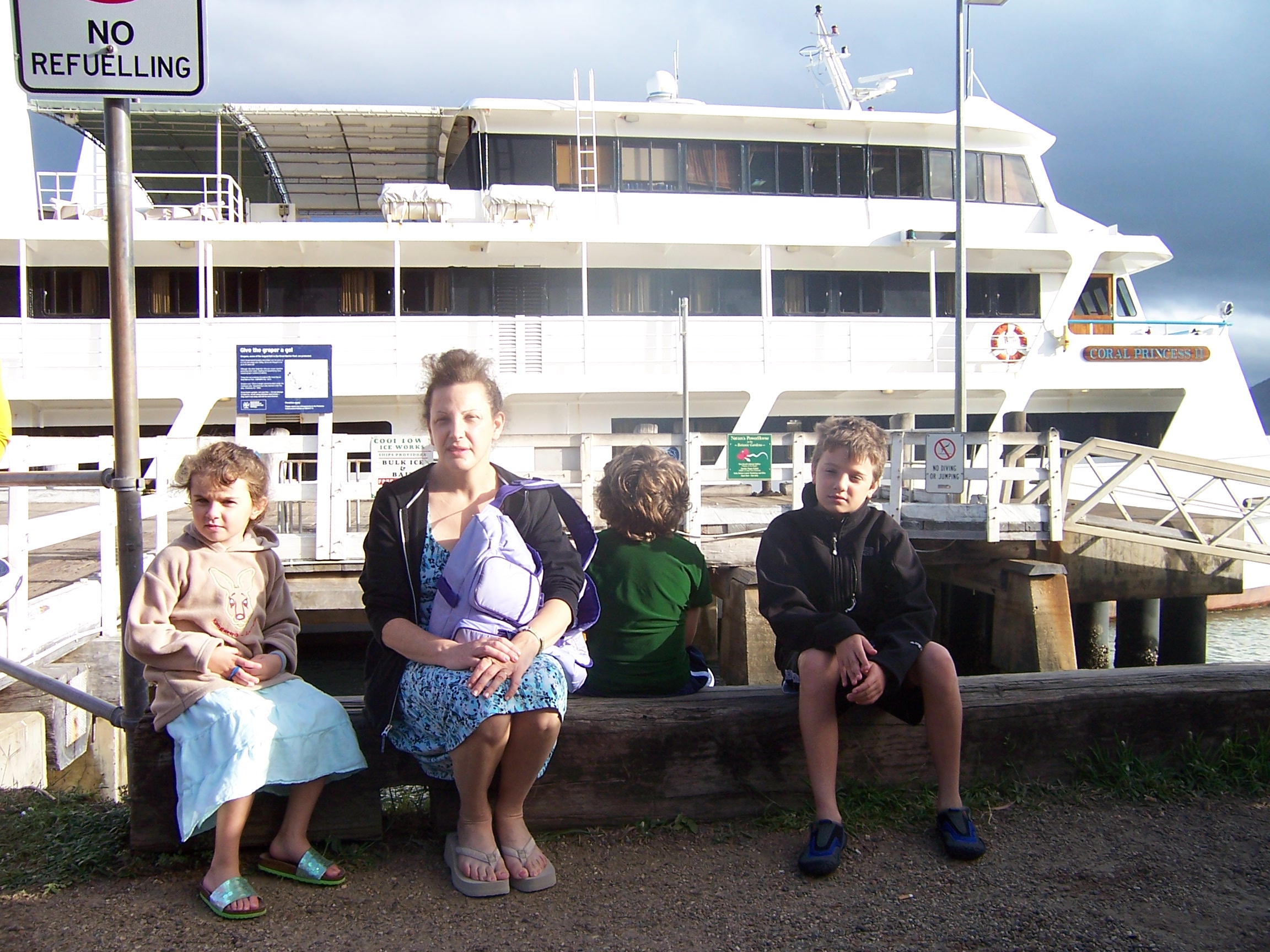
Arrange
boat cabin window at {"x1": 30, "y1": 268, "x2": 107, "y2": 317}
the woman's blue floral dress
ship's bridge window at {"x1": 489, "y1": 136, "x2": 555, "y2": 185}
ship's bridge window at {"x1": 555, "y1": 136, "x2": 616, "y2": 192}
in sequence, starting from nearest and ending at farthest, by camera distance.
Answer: the woman's blue floral dress < boat cabin window at {"x1": 30, "y1": 268, "x2": 107, "y2": 317} < ship's bridge window at {"x1": 489, "y1": 136, "x2": 555, "y2": 185} < ship's bridge window at {"x1": 555, "y1": 136, "x2": 616, "y2": 192}

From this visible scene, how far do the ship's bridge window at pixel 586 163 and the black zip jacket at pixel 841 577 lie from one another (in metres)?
12.6

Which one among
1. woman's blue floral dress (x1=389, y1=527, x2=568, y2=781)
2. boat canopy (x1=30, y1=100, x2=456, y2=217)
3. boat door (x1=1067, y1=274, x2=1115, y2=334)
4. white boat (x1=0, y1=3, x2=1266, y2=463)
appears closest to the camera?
woman's blue floral dress (x1=389, y1=527, x2=568, y2=781)

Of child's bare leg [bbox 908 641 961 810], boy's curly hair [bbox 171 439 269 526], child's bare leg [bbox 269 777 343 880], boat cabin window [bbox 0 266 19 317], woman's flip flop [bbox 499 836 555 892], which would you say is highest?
boat cabin window [bbox 0 266 19 317]

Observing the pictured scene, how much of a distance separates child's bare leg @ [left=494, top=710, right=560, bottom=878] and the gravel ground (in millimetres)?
138

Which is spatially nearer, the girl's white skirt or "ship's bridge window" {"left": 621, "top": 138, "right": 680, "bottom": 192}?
the girl's white skirt

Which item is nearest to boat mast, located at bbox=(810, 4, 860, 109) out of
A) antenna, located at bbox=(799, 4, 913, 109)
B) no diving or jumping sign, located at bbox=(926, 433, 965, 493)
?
antenna, located at bbox=(799, 4, 913, 109)

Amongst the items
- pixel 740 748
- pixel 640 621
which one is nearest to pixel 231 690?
pixel 640 621

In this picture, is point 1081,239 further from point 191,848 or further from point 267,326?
point 191,848

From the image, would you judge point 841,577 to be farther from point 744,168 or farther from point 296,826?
point 744,168

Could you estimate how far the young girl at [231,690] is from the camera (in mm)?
2414

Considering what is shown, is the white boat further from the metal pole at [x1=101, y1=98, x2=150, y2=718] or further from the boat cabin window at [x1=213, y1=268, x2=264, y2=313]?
the metal pole at [x1=101, y1=98, x2=150, y2=718]

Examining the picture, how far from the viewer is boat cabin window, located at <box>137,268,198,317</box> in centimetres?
1420

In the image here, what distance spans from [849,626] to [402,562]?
4.59 feet

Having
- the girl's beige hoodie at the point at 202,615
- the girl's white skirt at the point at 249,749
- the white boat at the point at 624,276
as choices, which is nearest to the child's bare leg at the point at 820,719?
the girl's white skirt at the point at 249,749
